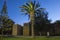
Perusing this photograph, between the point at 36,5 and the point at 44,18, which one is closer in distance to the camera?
the point at 36,5

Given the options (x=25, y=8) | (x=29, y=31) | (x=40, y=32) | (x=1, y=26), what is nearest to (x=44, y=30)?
(x=40, y=32)

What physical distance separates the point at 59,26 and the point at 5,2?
114ft

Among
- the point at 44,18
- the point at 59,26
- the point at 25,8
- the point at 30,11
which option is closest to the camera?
the point at 30,11

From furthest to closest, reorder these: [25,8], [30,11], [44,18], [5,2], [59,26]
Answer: [44,18], [59,26], [25,8], [30,11], [5,2]

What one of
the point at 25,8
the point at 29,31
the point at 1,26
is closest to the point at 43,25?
the point at 29,31

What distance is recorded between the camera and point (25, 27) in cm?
6444

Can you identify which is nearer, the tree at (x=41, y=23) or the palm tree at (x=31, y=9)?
the palm tree at (x=31, y=9)

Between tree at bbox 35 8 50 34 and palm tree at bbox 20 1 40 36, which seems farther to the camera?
tree at bbox 35 8 50 34

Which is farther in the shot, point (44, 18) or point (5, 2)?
point (44, 18)

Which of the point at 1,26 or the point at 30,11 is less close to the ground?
the point at 30,11

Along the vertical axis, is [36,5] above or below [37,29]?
above

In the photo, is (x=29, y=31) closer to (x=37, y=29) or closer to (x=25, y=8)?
(x=37, y=29)

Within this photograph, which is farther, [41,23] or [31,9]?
[41,23]

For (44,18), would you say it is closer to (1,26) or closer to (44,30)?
(44,30)
